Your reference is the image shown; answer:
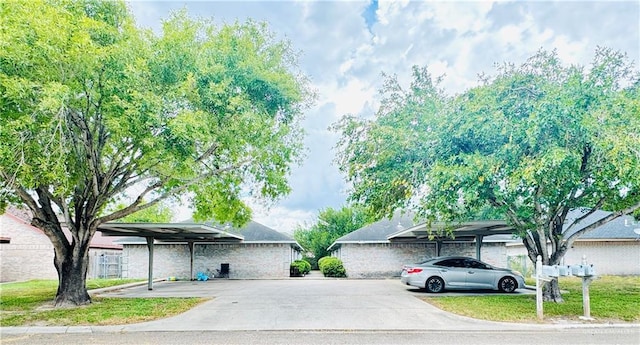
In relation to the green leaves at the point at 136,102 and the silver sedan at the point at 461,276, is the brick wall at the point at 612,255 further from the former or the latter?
the green leaves at the point at 136,102

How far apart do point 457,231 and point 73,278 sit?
1565 cm

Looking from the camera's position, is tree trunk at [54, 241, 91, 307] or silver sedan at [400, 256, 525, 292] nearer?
tree trunk at [54, 241, 91, 307]

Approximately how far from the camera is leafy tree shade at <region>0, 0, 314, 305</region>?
31.7ft

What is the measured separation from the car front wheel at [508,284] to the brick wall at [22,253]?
2494 cm

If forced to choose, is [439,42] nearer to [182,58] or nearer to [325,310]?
[182,58]

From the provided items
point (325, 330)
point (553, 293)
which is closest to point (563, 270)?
point (553, 293)

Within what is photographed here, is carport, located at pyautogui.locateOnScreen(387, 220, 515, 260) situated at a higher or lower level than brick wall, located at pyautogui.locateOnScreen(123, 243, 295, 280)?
higher

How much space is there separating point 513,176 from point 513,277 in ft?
24.8

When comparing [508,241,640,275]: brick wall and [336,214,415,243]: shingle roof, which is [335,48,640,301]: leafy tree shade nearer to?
[336,214,415,243]: shingle roof

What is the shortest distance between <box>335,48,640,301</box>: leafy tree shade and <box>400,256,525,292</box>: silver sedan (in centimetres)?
292

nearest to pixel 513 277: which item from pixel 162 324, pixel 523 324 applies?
pixel 523 324

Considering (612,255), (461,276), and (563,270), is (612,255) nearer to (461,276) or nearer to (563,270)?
(461,276)

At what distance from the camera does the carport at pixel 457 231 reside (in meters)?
16.4

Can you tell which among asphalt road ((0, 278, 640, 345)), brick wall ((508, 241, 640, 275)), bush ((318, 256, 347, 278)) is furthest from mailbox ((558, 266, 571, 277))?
bush ((318, 256, 347, 278))
